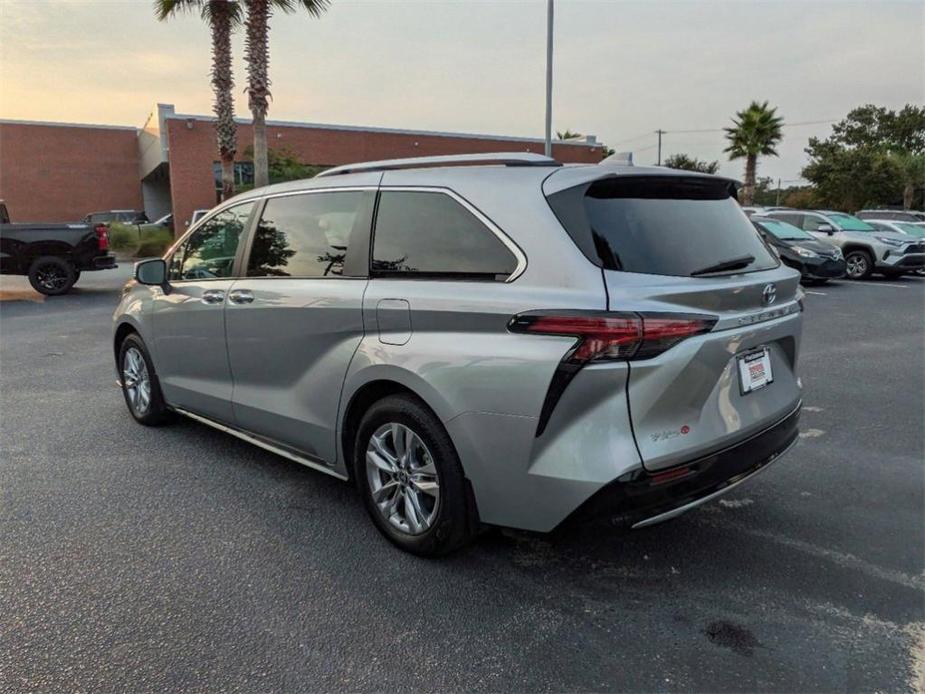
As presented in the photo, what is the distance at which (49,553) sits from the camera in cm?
328

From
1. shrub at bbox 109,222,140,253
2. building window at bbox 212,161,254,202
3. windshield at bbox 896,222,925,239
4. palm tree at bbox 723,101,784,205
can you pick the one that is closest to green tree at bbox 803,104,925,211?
palm tree at bbox 723,101,784,205

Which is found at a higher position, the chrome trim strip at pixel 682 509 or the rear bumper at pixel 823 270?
the rear bumper at pixel 823 270

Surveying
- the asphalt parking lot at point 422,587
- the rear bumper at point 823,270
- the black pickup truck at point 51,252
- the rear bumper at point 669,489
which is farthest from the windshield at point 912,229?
the black pickup truck at point 51,252

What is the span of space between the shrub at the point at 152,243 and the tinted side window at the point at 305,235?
25.2 metres

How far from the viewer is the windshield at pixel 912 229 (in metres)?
18.0

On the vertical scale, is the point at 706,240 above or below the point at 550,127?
below

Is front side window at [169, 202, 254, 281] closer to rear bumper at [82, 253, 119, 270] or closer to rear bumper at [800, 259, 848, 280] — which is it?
rear bumper at [82, 253, 119, 270]

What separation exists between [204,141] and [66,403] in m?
28.6

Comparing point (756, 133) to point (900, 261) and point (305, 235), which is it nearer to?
point (900, 261)

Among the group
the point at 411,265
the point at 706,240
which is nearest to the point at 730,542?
the point at 706,240

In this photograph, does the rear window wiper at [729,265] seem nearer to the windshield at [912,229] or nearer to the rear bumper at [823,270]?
the rear bumper at [823,270]

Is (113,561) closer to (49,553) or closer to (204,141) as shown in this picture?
(49,553)

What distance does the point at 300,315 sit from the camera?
3.57 metres

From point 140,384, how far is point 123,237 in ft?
78.3
